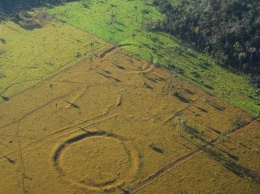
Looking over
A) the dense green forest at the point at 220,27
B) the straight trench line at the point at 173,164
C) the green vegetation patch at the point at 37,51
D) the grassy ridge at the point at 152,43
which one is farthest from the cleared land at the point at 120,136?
the dense green forest at the point at 220,27

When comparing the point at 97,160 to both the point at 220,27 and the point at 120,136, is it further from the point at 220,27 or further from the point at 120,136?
the point at 220,27

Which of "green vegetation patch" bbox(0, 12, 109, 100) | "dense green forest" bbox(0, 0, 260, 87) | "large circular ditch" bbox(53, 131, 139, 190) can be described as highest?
"dense green forest" bbox(0, 0, 260, 87)

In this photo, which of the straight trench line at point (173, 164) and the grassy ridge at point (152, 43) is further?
the grassy ridge at point (152, 43)

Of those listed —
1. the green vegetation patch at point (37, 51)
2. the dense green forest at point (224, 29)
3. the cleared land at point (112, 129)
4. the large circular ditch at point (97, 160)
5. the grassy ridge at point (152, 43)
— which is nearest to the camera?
the large circular ditch at point (97, 160)

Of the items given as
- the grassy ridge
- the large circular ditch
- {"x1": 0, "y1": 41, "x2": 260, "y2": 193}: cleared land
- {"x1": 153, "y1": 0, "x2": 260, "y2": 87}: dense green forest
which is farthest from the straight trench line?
{"x1": 153, "y1": 0, "x2": 260, "y2": 87}: dense green forest

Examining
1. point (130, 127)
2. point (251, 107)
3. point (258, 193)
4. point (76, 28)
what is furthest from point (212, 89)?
point (76, 28)

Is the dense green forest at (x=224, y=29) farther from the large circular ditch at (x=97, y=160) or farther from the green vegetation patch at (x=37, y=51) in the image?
the large circular ditch at (x=97, y=160)

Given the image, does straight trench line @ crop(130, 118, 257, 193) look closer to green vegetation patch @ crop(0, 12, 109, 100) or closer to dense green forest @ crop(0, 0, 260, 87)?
dense green forest @ crop(0, 0, 260, 87)
